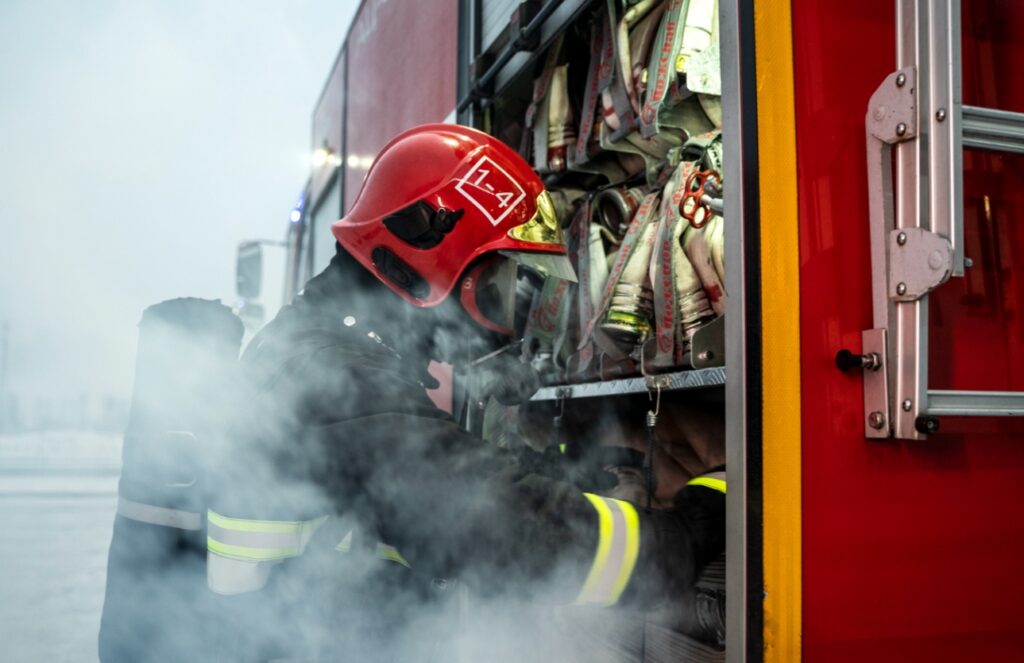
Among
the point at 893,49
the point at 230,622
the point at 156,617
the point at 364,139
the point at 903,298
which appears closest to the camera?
the point at 903,298

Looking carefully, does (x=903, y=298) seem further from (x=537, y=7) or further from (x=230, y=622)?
(x=537, y=7)

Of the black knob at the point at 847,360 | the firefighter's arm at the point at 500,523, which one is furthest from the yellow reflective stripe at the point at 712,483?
the black knob at the point at 847,360

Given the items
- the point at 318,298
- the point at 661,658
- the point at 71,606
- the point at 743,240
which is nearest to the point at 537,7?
the point at 318,298

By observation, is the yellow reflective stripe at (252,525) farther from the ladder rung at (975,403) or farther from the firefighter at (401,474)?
the ladder rung at (975,403)

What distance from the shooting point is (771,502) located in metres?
1.19

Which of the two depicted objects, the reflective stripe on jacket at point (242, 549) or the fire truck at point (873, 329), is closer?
the fire truck at point (873, 329)

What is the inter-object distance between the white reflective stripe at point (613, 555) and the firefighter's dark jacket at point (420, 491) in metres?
0.02

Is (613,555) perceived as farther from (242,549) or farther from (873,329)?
(242,549)

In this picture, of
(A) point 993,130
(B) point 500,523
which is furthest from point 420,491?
(A) point 993,130

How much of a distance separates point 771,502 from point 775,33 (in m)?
0.75

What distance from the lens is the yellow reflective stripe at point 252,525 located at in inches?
59.7

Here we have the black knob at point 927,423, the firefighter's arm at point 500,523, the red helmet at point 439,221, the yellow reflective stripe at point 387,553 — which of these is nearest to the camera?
the black knob at point 927,423

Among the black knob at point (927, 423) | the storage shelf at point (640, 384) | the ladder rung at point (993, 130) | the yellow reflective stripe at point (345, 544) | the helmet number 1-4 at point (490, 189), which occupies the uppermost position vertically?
the helmet number 1-4 at point (490, 189)

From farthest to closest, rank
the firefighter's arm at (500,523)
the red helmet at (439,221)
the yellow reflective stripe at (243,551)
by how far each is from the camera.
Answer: the red helmet at (439,221) → the yellow reflective stripe at (243,551) → the firefighter's arm at (500,523)
